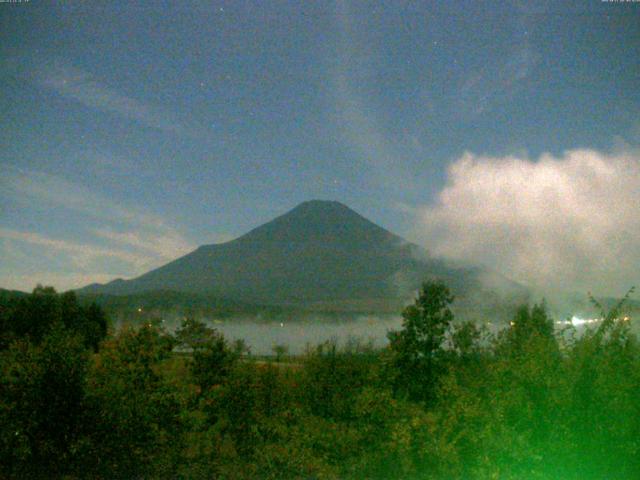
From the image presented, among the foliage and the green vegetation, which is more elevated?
the foliage

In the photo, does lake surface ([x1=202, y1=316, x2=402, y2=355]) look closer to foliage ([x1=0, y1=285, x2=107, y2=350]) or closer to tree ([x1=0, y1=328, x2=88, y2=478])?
foliage ([x1=0, y1=285, x2=107, y2=350])

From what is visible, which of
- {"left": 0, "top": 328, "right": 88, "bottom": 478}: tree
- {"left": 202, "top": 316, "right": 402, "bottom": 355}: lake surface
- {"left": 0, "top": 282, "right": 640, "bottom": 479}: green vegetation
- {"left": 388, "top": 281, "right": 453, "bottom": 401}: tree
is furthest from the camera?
{"left": 202, "top": 316, "right": 402, "bottom": 355}: lake surface

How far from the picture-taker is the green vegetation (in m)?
6.84

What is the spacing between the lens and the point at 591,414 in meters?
6.86

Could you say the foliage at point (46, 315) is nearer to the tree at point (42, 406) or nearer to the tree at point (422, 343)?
the tree at point (42, 406)

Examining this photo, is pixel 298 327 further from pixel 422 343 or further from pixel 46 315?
pixel 422 343

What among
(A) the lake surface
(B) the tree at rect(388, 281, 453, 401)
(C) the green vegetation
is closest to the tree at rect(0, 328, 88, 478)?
(C) the green vegetation

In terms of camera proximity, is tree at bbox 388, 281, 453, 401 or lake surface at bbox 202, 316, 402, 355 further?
lake surface at bbox 202, 316, 402, 355

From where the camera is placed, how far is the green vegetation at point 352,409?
6.84m

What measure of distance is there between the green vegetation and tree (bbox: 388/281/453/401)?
0.03 metres

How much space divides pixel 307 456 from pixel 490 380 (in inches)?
167

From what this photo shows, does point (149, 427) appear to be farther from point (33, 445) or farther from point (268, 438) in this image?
point (268, 438)

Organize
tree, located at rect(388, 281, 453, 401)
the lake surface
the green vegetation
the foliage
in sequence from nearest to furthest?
the green vegetation
tree, located at rect(388, 281, 453, 401)
the foliage
the lake surface

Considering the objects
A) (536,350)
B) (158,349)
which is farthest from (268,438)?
(536,350)
